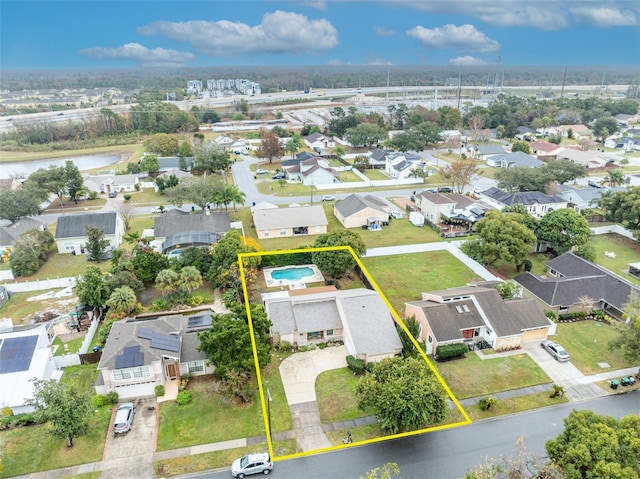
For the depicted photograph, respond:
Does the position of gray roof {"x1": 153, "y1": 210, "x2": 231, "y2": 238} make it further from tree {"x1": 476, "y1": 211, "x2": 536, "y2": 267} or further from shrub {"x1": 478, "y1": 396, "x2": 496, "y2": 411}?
shrub {"x1": 478, "y1": 396, "x2": 496, "y2": 411}

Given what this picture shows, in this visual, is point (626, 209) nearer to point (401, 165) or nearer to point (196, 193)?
point (401, 165)

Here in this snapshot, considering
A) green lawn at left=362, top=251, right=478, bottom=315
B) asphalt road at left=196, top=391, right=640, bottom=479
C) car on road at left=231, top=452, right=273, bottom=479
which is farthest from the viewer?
green lawn at left=362, top=251, right=478, bottom=315

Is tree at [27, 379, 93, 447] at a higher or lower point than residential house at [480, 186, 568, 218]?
lower

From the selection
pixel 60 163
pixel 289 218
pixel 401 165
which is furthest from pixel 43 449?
pixel 60 163

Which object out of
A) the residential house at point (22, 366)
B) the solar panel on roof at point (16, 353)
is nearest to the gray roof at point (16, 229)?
the residential house at point (22, 366)

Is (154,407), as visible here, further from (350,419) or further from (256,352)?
(350,419)

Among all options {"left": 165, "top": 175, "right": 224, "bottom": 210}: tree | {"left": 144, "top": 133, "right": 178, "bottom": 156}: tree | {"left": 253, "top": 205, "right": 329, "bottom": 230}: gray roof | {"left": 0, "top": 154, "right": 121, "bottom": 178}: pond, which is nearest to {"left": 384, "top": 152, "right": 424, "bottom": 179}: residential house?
{"left": 253, "top": 205, "right": 329, "bottom": 230}: gray roof
